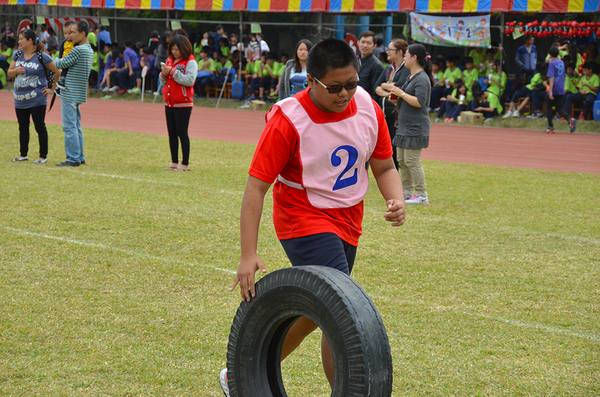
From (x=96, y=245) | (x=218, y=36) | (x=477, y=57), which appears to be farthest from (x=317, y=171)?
(x=218, y=36)

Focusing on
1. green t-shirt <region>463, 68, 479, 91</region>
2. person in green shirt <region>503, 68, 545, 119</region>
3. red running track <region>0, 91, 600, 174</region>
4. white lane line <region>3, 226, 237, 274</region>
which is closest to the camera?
white lane line <region>3, 226, 237, 274</region>

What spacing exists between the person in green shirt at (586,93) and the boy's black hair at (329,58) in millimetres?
16284

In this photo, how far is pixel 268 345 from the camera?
289 cm

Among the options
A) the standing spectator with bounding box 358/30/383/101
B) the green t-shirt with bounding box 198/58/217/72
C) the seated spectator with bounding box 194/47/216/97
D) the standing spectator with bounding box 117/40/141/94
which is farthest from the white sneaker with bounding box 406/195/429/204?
the standing spectator with bounding box 117/40/141/94

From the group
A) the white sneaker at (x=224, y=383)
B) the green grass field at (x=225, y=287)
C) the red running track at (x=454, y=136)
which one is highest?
the red running track at (x=454, y=136)

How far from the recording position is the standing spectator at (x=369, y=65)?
28.9 ft

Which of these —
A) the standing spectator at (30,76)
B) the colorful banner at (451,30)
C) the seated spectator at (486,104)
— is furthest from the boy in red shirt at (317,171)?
the seated spectator at (486,104)

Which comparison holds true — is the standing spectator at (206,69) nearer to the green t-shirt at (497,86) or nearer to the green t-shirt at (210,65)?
the green t-shirt at (210,65)

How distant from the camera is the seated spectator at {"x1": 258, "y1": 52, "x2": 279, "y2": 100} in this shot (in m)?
22.5

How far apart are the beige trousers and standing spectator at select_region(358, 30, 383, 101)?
1.17 m

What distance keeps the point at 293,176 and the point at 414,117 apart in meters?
5.38

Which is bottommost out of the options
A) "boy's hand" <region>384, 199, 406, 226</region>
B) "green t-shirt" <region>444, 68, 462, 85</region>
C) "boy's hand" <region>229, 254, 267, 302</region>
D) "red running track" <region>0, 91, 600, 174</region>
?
"red running track" <region>0, 91, 600, 174</region>

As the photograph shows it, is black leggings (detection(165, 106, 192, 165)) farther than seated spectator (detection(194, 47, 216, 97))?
No

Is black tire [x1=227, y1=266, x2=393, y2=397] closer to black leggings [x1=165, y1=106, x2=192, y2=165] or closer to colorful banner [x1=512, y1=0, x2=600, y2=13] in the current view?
black leggings [x1=165, y1=106, x2=192, y2=165]
